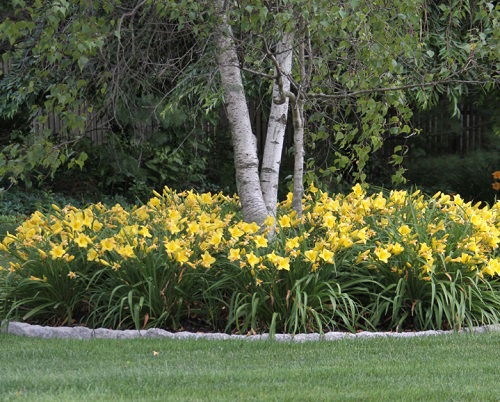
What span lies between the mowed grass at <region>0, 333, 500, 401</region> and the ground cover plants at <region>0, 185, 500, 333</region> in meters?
0.39

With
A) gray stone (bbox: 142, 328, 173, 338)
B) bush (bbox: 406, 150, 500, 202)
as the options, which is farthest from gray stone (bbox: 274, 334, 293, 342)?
bush (bbox: 406, 150, 500, 202)

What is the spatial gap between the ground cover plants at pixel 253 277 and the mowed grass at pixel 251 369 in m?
0.39

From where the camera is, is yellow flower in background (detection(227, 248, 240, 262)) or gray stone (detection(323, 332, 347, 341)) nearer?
gray stone (detection(323, 332, 347, 341))

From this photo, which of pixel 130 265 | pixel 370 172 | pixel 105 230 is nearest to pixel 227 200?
pixel 105 230

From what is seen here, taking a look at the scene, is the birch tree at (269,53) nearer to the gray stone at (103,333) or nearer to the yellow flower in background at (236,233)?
the yellow flower in background at (236,233)

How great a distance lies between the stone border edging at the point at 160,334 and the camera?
509cm

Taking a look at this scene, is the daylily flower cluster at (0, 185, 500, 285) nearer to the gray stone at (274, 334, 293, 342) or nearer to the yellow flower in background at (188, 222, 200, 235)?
the yellow flower in background at (188, 222, 200, 235)

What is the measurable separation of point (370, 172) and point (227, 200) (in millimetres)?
7527

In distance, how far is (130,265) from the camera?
5.48 meters

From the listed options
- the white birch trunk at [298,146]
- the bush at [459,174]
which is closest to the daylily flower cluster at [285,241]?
the white birch trunk at [298,146]

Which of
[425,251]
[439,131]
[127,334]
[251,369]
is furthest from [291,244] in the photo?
[439,131]

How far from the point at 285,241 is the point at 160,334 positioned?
108 cm

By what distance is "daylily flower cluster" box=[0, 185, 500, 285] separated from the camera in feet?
17.9

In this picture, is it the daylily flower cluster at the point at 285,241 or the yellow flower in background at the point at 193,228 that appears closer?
the daylily flower cluster at the point at 285,241
